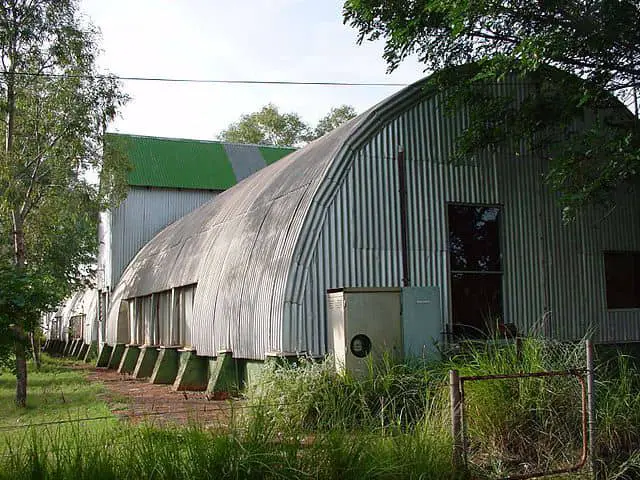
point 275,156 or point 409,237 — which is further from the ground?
point 275,156

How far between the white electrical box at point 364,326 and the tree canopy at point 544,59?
3.23 metres

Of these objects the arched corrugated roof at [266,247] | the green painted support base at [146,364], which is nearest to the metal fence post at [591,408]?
the arched corrugated roof at [266,247]

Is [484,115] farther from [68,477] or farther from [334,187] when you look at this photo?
[68,477]

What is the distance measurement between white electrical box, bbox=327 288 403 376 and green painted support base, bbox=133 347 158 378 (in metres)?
9.94

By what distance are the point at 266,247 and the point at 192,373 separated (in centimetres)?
428

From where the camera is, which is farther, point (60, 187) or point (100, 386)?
point (60, 187)

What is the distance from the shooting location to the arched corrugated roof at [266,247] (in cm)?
1188

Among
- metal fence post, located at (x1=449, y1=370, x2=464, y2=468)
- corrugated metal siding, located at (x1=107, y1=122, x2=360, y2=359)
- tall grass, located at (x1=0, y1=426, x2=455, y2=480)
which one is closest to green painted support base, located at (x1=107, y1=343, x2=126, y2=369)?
corrugated metal siding, located at (x1=107, y1=122, x2=360, y2=359)

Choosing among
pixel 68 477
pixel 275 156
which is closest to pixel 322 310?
pixel 68 477

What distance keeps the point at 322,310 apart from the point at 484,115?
15.2 ft

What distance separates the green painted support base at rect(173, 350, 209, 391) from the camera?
51.0 feet

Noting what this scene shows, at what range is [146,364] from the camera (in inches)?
766

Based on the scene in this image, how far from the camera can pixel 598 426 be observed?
295 inches

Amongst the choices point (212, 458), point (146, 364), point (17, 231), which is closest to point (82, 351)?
point (146, 364)
